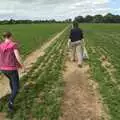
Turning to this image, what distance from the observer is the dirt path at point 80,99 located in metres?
8.84

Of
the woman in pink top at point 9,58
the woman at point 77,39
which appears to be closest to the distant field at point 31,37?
the woman at point 77,39

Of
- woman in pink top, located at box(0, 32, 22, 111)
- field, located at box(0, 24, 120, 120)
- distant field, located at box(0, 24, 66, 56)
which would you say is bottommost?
distant field, located at box(0, 24, 66, 56)

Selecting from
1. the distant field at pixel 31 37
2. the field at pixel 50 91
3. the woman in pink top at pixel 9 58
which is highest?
the woman in pink top at pixel 9 58

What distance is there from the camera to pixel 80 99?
407 inches

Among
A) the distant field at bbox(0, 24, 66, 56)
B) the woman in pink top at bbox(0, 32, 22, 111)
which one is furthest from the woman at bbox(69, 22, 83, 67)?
the woman in pink top at bbox(0, 32, 22, 111)

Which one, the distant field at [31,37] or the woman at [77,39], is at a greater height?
the woman at [77,39]

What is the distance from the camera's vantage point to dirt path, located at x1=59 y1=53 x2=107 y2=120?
8844 mm

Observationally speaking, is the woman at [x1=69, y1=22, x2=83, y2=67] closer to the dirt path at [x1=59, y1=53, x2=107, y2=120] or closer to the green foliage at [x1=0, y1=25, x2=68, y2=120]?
the green foliage at [x1=0, y1=25, x2=68, y2=120]

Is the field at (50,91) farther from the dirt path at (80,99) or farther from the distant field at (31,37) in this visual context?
the distant field at (31,37)

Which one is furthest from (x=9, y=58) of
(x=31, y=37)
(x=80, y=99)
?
(x=31, y=37)

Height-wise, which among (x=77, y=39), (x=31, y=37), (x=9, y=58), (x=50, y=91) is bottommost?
(x=31, y=37)

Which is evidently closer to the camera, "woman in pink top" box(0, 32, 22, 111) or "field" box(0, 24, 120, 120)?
"field" box(0, 24, 120, 120)

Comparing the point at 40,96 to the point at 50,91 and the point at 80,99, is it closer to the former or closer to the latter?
the point at 50,91

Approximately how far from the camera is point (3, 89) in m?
11.8
